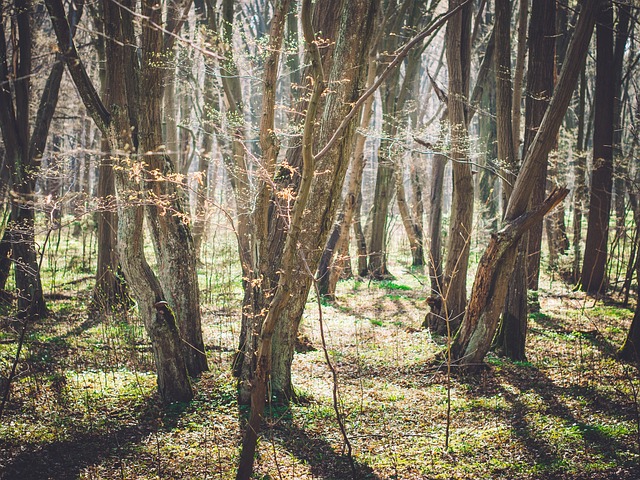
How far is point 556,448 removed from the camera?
495cm

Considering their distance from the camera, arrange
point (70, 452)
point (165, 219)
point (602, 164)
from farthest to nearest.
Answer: point (602, 164) → point (165, 219) → point (70, 452)

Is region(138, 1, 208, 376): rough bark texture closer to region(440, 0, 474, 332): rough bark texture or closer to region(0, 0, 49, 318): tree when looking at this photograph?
region(0, 0, 49, 318): tree

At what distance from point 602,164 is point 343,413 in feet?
30.2

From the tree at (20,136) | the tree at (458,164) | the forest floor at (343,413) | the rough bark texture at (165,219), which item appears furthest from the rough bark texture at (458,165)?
the tree at (20,136)

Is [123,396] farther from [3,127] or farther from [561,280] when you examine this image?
[561,280]

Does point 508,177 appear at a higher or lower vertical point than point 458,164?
lower

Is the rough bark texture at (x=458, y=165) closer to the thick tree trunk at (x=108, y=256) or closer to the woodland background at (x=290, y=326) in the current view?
the woodland background at (x=290, y=326)

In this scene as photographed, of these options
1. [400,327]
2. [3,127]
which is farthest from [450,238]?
[3,127]

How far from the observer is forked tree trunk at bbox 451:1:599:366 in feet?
21.4

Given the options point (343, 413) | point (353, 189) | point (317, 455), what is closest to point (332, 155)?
point (343, 413)

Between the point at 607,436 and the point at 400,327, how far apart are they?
16.4ft

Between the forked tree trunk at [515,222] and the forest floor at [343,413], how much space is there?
0.55 m

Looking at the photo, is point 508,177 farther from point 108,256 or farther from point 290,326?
point 108,256

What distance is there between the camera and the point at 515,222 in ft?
22.5
